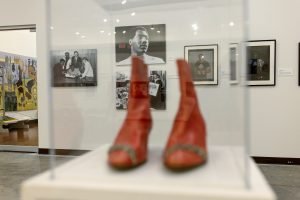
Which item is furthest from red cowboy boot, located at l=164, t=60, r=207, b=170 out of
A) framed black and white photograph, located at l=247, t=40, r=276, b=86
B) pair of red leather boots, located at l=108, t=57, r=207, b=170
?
framed black and white photograph, located at l=247, t=40, r=276, b=86

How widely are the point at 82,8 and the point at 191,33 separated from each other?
921 mm

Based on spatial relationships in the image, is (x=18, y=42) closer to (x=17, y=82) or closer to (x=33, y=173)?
(x=17, y=82)

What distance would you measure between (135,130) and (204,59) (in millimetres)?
907

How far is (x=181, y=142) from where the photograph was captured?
2.25 ft

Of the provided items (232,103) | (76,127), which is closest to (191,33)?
(232,103)

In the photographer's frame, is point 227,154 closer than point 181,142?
No

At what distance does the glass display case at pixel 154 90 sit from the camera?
2.08ft

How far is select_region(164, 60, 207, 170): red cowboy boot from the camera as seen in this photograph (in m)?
0.66

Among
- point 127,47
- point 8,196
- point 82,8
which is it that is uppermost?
point 82,8

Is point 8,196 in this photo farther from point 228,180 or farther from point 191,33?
point 228,180

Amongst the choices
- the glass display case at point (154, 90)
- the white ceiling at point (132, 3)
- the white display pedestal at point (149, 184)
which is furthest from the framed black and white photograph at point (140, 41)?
the white display pedestal at point (149, 184)

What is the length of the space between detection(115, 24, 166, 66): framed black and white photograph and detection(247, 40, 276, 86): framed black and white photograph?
1.71 meters

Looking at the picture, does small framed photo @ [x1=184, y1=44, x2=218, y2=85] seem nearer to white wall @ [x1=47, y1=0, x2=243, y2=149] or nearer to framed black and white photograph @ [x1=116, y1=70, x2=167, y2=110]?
white wall @ [x1=47, y1=0, x2=243, y2=149]

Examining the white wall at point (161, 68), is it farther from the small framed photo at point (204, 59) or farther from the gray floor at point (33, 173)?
the gray floor at point (33, 173)
